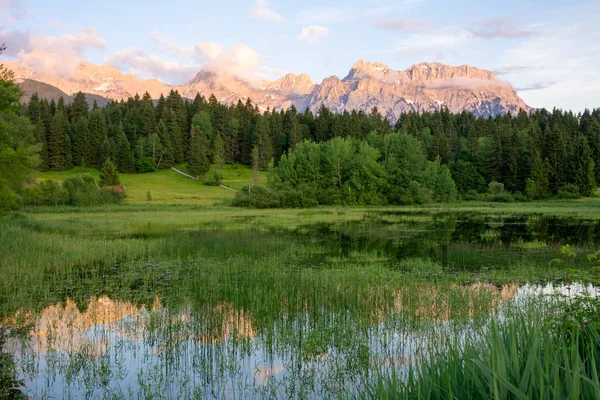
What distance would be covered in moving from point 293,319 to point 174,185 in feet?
276

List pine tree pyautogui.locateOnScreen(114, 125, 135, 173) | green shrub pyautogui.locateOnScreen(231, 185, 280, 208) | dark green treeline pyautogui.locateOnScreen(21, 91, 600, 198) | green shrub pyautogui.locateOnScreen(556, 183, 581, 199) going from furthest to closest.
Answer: pine tree pyautogui.locateOnScreen(114, 125, 135, 173) < dark green treeline pyautogui.locateOnScreen(21, 91, 600, 198) < green shrub pyautogui.locateOnScreen(556, 183, 581, 199) < green shrub pyautogui.locateOnScreen(231, 185, 280, 208)

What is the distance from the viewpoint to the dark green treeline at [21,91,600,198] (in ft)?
307

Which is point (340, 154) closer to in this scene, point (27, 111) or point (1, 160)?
→ point (1, 160)

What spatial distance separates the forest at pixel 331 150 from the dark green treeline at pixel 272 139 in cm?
27

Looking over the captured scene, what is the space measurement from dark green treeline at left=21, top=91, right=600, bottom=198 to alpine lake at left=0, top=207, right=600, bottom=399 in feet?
237

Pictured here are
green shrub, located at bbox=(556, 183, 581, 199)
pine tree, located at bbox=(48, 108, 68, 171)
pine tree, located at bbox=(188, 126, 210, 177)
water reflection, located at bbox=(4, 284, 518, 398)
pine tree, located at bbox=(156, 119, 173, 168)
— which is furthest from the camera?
pine tree, located at bbox=(156, 119, 173, 168)

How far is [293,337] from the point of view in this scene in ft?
38.1

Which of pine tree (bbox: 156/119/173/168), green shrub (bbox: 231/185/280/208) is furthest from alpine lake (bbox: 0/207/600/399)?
pine tree (bbox: 156/119/173/168)

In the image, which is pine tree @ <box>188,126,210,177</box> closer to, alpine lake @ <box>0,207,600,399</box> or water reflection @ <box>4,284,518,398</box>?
alpine lake @ <box>0,207,600,399</box>

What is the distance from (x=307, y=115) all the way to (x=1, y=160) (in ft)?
380

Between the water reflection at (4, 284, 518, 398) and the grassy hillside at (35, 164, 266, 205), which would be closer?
the water reflection at (4, 284, 518, 398)

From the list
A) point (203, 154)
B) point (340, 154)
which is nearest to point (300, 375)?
point (340, 154)

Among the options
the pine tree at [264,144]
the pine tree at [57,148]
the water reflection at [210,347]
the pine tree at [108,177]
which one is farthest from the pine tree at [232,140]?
the water reflection at [210,347]

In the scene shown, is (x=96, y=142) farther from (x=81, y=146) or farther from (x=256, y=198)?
(x=256, y=198)
